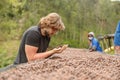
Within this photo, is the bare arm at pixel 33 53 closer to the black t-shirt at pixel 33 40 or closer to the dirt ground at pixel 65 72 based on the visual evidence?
the black t-shirt at pixel 33 40

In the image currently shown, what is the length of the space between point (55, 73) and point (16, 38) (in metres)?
19.2

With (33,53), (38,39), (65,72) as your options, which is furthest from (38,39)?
(65,72)

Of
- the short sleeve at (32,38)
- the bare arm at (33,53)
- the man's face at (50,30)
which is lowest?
the bare arm at (33,53)

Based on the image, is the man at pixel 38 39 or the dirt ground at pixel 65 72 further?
the man at pixel 38 39

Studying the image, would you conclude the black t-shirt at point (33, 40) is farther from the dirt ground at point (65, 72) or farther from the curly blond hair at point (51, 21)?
the dirt ground at point (65, 72)

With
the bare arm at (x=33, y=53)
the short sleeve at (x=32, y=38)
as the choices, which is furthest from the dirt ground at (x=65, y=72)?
the short sleeve at (x=32, y=38)

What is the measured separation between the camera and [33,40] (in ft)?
11.7

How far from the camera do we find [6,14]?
18453mm

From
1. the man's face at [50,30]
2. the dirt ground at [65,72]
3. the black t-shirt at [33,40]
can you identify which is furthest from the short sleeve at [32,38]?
the dirt ground at [65,72]

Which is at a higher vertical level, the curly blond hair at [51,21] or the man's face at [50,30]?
the curly blond hair at [51,21]

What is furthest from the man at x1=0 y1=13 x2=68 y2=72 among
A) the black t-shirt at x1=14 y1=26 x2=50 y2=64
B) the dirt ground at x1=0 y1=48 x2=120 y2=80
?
the dirt ground at x1=0 y1=48 x2=120 y2=80

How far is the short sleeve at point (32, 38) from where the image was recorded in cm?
355

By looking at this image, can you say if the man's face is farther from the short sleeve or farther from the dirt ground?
the dirt ground

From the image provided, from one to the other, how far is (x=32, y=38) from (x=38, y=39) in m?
0.08
